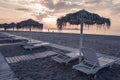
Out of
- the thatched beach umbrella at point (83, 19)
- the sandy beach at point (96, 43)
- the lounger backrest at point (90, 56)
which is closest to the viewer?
the lounger backrest at point (90, 56)

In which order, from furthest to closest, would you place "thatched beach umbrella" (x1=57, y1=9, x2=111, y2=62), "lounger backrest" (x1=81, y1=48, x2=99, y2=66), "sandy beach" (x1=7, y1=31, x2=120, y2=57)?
"sandy beach" (x1=7, y1=31, x2=120, y2=57), "thatched beach umbrella" (x1=57, y1=9, x2=111, y2=62), "lounger backrest" (x1=81, y1=48, x2=99, y2=66)

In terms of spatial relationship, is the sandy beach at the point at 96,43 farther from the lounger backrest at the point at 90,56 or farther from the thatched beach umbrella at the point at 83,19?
the lounger backrest at the point at 90,56

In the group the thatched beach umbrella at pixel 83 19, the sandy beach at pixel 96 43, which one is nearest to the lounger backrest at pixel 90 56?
the thatched beach umbrella at pixel 83 19

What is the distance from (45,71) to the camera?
5.93 m

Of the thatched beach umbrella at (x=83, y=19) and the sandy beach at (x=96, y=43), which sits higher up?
the thatched beach umbrella at (x=83, y=19)

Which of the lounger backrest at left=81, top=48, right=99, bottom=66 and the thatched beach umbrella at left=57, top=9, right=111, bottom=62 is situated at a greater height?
the thatched beach umbrella at left=57, top=9, right=111, bottom=62

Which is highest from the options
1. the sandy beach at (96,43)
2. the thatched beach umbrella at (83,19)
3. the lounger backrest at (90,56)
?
the thatched beach umbrella at (83,19)

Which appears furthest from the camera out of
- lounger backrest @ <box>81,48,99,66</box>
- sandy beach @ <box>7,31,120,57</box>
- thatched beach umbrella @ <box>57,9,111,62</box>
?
sandy beach @ <box>7,31,120,57</box>

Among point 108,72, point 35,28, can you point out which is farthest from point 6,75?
point 35,28

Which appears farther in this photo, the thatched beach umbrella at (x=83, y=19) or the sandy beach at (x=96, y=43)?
the sandy beach at (x=96, y=43)

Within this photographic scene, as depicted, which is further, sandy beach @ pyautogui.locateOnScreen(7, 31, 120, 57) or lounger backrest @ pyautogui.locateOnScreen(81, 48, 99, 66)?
sandy beach @ pyautogui.locateOnScreen(7, 31, 120, 57)

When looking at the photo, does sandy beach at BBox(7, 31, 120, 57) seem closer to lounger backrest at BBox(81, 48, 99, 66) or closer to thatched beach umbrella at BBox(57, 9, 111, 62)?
thatched beach umbrella at BBox(57, 9, 111, 62)

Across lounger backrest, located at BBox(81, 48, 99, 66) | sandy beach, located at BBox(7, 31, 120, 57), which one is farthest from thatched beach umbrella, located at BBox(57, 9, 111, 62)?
sandy beach, located at BBox(7, 31, 120, 57)

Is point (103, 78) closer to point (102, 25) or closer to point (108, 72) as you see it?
point (108, 72)
